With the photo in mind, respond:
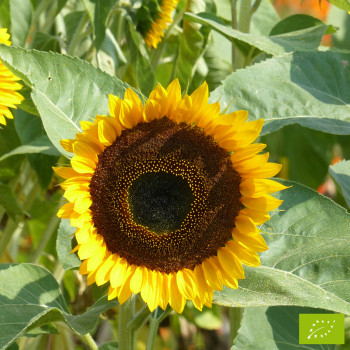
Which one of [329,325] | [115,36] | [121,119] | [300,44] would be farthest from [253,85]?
[115,36]

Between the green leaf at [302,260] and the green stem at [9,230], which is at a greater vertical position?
the green leaf at [302,260]

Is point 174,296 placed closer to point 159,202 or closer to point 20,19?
point 159,202

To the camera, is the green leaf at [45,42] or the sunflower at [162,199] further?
the green leaf at [45,42]

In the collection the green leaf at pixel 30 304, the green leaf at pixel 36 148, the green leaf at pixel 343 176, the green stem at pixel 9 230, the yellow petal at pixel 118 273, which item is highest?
the yellow petal at pixel 118 273

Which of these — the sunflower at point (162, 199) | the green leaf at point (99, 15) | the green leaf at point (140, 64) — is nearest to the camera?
the sunflower at point (162, 199)

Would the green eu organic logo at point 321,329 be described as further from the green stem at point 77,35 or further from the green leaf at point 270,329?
the green stem at point 77,35

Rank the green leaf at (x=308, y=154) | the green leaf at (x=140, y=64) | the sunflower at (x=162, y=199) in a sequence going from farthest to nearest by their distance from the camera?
1. the green leaf at (x=308, y=154)
2. the green leaf at (x=140, y=64)
3. the sunflower at (x=162, y=199)

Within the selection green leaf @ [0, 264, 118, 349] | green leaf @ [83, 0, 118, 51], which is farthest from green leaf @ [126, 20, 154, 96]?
green leaf @ [0, 264, 118, 349]

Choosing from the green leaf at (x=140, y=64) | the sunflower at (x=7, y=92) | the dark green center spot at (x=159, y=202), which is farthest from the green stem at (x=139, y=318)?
the green leaf at (x=140, y=64)
